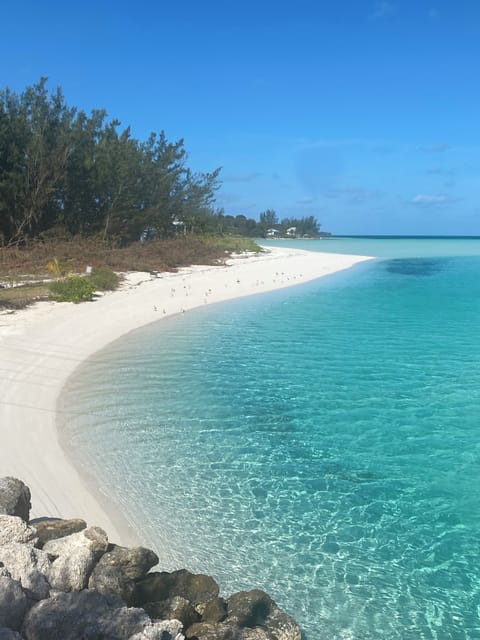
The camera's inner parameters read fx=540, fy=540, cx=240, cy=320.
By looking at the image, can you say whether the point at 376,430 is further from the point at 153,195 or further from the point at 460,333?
the point at 153,195

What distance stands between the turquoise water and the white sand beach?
0.39m

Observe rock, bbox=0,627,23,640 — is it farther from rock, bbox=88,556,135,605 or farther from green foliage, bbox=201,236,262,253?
green foliage, bbox=201,236,262,253

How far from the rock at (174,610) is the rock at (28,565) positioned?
0.78 m

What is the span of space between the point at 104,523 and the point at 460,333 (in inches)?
554

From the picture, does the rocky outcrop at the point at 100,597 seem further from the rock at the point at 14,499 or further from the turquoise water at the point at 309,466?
the turquoise water at the point at 309,466

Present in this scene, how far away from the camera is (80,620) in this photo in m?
3.45

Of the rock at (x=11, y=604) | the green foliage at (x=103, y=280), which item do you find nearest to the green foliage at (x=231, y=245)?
the green foliage at (x=103, y=280)

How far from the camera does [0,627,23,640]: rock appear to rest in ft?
10.5

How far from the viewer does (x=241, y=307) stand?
22188 millimetres

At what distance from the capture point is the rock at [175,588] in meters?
4.26

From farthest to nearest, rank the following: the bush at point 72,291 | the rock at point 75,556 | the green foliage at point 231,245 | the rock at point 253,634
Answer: the green foliage at point 231,245 < the bush at point 72,291 < the rock at point 75,556 < the rock at point 253,634

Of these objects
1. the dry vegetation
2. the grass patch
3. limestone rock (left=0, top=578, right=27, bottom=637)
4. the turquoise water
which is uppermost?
the dry vegetation

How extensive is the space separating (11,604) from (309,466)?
4.53 metres

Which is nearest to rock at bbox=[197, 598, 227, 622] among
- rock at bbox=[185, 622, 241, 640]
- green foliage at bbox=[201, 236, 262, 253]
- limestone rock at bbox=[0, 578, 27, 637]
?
rock at bbox=[185, 622, 241, 640]
